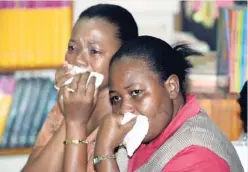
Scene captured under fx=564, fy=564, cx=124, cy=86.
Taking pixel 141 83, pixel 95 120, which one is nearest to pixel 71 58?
pixel 95 120

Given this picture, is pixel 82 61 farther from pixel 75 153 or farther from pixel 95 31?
pixel 75 153

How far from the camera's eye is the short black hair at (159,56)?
1.60 meters

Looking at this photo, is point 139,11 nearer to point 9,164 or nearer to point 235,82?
point 235,82

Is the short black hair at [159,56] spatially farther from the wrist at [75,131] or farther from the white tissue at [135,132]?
the wrist at [75,131]

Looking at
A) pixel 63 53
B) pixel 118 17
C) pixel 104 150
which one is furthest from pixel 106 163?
pixel 63 53

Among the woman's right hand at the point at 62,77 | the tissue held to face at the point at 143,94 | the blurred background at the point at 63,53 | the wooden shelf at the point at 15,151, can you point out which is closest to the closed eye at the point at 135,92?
the tissue held to face at the point at 143,94

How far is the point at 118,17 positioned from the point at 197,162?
25.8 inches

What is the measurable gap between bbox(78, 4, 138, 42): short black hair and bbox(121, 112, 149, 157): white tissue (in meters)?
0.37

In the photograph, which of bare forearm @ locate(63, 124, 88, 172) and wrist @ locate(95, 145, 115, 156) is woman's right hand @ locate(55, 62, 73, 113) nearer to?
bare forearm @ locate(63, 124, 88, 172)

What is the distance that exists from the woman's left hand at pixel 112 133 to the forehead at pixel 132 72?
0.10 metres

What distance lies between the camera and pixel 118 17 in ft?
6.24

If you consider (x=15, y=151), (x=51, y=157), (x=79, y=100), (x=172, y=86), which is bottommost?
(x=15, y=151)

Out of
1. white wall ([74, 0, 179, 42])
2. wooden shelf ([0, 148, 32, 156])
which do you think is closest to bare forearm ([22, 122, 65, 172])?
wooden shelf ([0, 148, 32, 156])

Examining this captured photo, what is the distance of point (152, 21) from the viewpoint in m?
3.01
